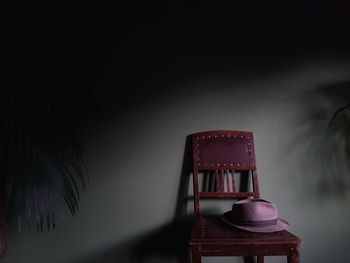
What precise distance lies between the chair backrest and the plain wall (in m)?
0.08

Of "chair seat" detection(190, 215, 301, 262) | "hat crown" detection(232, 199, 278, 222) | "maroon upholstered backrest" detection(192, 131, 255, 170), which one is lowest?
"chair seat" detection(190, 215, 301, 262)

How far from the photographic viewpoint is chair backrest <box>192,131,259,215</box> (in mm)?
1771

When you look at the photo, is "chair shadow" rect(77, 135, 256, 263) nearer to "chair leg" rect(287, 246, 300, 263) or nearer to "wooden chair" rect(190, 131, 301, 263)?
"wooden chair" rect(190, 131, 301, 263)

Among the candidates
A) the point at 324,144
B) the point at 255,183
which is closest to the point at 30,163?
the point at 255,183

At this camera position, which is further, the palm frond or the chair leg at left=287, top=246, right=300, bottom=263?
the palm frond

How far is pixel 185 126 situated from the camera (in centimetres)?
189

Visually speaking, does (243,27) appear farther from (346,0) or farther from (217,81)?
(346,0)

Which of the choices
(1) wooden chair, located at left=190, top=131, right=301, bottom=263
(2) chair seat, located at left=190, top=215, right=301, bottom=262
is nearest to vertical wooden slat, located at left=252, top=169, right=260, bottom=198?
(1) wooden chair, located at left=190, top=131, right=301, bottom=263

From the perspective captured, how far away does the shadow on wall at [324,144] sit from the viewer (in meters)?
1.84

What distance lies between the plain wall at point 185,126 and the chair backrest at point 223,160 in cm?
8

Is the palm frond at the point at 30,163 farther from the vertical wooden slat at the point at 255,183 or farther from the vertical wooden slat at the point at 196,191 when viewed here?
the vertical wooden slat at the point at 255,183

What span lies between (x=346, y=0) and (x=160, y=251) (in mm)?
1998

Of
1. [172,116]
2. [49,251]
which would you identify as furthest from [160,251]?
[172,116]

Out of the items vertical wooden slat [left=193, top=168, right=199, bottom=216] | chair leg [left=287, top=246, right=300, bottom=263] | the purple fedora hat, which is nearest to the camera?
chair leg [left=287, top=246, right=300, bottom=263]
